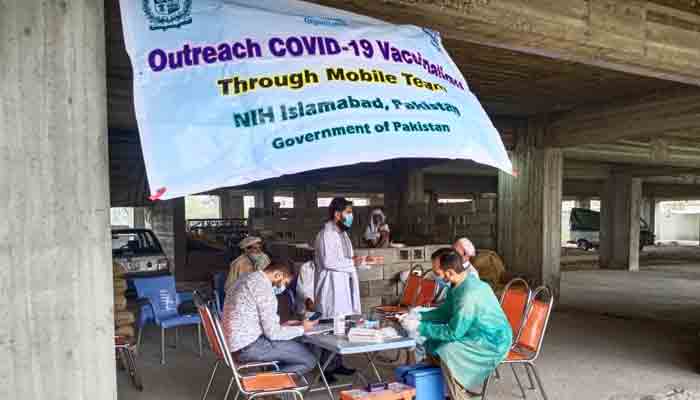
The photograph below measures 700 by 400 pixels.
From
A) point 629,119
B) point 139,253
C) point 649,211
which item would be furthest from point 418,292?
point 649,211

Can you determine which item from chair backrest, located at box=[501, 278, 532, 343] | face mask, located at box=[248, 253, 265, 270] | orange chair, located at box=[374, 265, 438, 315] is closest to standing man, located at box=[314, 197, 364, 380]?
orange chair, located at box=[374, 265, 438, 315]

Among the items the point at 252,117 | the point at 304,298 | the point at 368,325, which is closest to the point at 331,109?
the point at 252,117

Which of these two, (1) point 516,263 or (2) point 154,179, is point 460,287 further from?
(1) point 516,263

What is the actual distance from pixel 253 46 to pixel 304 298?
3264mm

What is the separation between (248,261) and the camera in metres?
5.41

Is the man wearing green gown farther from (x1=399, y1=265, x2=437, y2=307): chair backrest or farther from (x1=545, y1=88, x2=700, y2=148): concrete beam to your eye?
(x1=545, y1=88, x2=700, y2=148): concrete beam

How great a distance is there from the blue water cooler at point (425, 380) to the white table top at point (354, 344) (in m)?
0.15

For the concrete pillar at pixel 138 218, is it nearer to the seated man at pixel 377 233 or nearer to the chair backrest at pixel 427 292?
the seated man at pixel 377 233

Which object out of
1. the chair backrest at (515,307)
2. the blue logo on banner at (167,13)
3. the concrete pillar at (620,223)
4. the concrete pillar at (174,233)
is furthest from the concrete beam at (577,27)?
the concrete pillar at (620,223)

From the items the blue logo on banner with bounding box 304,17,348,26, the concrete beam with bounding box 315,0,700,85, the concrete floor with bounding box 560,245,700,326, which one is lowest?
the concrete floor with bounding box 560,245,700,326

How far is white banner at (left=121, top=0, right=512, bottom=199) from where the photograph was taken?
246cm

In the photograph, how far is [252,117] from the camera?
255 cm

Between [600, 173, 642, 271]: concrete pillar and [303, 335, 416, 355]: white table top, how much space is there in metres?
14.8

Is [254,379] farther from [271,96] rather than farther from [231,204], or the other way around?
[231,204]
